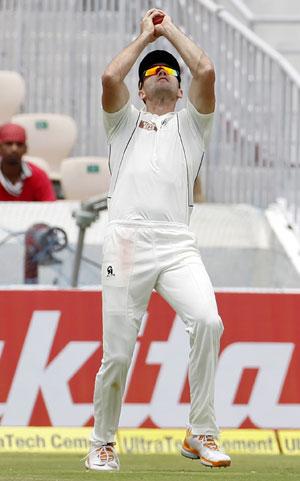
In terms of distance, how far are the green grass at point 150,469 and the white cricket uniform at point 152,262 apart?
0.28 m

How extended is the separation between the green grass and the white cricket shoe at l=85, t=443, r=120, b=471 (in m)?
0.06

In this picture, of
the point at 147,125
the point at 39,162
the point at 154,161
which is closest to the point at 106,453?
the point at 154,161

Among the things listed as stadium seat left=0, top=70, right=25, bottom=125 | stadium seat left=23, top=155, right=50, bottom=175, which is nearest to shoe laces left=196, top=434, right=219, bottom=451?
stadium seat left=23, top=155, right=50, bottom=175

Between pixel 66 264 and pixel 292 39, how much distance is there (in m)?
6.04

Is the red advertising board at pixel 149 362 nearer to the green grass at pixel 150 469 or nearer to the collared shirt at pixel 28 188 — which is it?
the green grass at pixel 150 469

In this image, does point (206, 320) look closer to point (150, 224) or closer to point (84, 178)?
point (150, 224)

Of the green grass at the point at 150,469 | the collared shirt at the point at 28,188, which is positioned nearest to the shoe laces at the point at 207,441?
the green grass at the point at 150,469

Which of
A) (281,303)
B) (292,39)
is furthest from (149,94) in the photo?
(292,39)

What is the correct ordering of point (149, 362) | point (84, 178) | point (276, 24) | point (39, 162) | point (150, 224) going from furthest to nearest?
point (276, 24)
point (39, 162)
point (84, 178)
point (149, 362)
point (150, 224)

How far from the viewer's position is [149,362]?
1062 cm

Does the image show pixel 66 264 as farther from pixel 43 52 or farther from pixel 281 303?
pixel 43 52

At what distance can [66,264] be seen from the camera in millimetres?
10977

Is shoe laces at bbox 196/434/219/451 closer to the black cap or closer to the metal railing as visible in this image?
the black cap

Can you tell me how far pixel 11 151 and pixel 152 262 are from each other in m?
5.05
